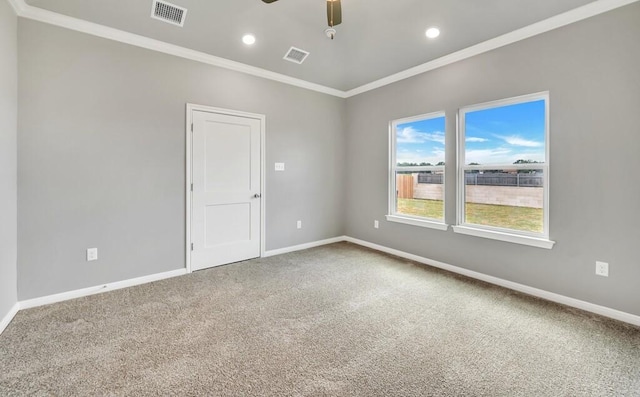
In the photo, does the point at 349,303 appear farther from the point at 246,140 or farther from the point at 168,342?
the point at 246,140

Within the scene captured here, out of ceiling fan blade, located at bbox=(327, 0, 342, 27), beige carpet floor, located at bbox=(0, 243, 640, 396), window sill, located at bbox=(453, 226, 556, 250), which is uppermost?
ceiling fan blade, located at bbox=(327, 0, 342, 27)

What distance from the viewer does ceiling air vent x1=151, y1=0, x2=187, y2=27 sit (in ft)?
8.76

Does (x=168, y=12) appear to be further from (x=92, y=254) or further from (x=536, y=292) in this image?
(x=536, y=292)

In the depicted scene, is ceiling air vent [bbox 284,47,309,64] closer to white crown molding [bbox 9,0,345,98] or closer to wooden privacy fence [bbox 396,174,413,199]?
white crown molding [bbox 9,0,345,98]

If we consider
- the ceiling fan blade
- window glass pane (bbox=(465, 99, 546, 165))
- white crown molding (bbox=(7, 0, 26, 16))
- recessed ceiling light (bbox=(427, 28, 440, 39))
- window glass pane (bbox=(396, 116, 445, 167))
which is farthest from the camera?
window glass pane (bbox=(396, 116, 445, 167))

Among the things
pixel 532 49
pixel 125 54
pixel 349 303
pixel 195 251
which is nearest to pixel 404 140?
pixel 532 49

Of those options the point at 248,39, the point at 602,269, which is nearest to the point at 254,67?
the point at 248,39

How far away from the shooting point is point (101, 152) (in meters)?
2.88

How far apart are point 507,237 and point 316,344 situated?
93.7 inches

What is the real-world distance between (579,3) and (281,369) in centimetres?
381

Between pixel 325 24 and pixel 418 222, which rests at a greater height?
pixel 325 24

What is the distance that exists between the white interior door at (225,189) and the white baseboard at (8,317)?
4.93ft

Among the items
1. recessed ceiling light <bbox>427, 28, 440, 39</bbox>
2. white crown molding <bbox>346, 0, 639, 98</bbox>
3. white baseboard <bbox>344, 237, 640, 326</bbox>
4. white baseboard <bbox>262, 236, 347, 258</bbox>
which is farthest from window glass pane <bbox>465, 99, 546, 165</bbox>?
white baseboard <bbox>262, 236, 347, 258</bbox>

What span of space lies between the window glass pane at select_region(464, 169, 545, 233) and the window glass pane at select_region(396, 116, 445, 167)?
0.56 m
